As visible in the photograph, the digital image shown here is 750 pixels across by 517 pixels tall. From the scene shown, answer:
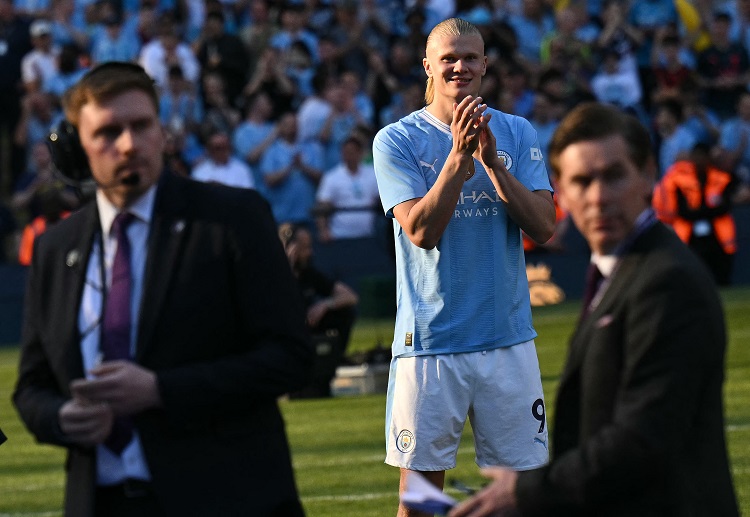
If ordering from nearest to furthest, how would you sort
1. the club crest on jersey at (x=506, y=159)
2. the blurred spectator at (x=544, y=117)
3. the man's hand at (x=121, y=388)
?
the man's hand at (x=121, y=388)
the club crest on jersey at (x=506, y=159)
the blurred spectator at (x=544, y=117)

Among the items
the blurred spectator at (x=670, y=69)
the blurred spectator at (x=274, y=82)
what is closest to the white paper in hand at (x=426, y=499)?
the blurred spectator at (x=274, y=82)

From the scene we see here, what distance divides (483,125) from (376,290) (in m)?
11.2

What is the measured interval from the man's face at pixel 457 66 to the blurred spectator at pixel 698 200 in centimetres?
1363

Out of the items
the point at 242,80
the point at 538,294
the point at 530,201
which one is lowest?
the point at 538,294

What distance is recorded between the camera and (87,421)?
12.8ft

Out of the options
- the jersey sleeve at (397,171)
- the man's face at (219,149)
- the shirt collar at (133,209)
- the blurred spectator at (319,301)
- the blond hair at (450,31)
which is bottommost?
the blurred spectator at (319,301)

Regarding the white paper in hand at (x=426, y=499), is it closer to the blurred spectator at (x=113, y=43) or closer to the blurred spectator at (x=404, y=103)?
the blurred spectator at (x=404, y=103)

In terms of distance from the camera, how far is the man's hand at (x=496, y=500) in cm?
371

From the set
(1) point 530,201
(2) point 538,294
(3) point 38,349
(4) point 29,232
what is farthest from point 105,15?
(3) point 38,349

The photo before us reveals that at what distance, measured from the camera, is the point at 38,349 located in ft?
13.9

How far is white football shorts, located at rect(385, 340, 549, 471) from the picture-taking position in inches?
245

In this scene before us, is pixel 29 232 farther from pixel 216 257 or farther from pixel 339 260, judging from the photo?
pixel 216 257

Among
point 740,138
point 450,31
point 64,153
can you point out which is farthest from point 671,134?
point 450,31

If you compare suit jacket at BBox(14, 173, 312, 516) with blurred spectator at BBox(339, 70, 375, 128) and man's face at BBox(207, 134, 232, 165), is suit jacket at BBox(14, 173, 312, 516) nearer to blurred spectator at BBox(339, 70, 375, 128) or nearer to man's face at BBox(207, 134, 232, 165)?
man's face at BBox(207, 134, 232, 165)
